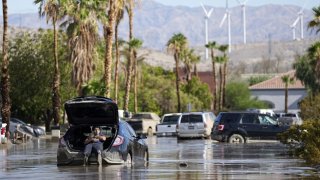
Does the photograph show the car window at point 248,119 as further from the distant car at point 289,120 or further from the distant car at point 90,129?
the distant car at point 90,129

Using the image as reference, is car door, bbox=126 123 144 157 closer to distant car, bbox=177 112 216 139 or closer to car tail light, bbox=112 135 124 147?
car tail light, bbox=112 135 124 147

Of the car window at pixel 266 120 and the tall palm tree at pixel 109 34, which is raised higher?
the tall palm tree at pixel 109 34

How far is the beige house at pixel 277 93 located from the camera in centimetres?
13012

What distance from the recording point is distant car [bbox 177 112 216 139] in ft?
162

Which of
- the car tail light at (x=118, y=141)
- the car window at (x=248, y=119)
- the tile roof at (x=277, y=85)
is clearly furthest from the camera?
the tile roof at (x=277, y=85)

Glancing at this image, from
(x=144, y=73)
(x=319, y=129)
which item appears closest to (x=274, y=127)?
(x=319, y=129)

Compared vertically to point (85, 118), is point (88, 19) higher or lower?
higher

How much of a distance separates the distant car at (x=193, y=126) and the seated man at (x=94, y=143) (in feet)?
88.0

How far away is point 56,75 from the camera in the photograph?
60.5m

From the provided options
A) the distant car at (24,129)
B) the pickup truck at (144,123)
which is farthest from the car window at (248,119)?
the pickup truck at (144,123)

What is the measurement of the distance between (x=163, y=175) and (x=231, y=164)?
16.4 feet

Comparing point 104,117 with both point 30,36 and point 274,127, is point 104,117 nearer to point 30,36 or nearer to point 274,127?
point 274,127

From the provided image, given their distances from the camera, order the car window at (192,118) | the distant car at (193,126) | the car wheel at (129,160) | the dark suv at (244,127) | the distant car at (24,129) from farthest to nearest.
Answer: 1. the car window at (192,118)
2. the distant car at (24,129)
3. the distant car at (193,126)
4. the dark suv at (244,127)
5. the car wheel at (129,160)

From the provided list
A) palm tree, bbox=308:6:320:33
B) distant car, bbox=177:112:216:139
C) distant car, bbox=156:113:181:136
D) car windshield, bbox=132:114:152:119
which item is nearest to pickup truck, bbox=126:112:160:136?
car windshield, bbox=132:114:152:119
